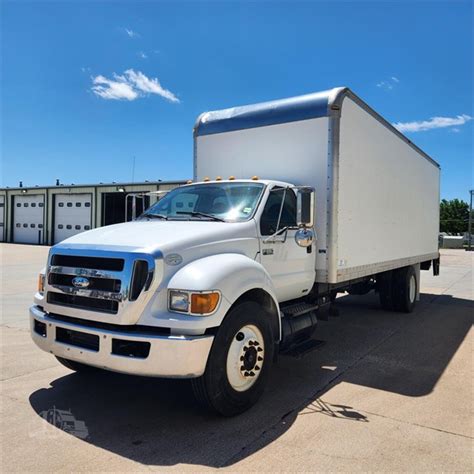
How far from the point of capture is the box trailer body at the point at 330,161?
5.44 metres

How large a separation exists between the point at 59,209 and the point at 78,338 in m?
34.7

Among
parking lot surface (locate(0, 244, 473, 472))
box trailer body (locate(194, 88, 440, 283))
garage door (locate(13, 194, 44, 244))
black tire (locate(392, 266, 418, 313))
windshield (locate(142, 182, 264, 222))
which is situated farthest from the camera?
garage door (locate(13, 194, 44, 244))

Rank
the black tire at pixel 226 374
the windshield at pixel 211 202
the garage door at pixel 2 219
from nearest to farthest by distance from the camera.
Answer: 1. the black tire at pixel 226 374
2. the windshield at pixel 211 202
3. the garage door at pixel 2 219

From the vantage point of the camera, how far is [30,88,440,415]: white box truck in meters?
3.50

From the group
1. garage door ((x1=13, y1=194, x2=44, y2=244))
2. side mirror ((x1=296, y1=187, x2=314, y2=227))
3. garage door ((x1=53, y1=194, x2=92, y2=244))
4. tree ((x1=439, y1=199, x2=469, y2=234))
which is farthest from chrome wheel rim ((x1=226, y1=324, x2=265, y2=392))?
tree ((x1=439, y1=199, x2=469, y2=234))

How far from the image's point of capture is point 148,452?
10.6ft

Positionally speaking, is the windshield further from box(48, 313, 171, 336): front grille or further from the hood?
box(48, 313, 171, 336): front grille

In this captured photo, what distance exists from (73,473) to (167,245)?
1.78m

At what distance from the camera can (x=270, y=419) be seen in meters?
3.84

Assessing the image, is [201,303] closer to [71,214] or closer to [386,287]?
[386,287]

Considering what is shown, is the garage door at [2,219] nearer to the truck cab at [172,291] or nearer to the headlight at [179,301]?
the truck cab at [172,291]

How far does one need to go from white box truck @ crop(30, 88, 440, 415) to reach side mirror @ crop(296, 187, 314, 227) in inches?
0.6

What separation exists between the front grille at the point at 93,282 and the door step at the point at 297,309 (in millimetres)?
2164

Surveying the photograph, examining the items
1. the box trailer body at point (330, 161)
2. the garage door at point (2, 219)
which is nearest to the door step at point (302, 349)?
the box trailer body at point (330, 161)
